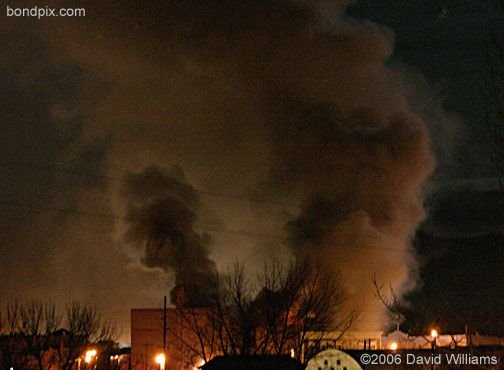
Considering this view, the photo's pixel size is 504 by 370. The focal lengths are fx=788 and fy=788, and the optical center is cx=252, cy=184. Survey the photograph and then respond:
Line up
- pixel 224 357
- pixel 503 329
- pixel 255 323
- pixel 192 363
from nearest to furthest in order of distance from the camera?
pixel 503 329 < pixel 224 357 < pixel 255 323 < pixel 192 363

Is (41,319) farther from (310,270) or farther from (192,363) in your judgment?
(310,270)

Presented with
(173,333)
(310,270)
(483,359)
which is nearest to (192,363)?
(173,333)

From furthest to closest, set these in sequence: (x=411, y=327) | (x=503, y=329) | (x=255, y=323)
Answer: (x=255, y=323) → (x=411, y=327) → (x=503, y=329)

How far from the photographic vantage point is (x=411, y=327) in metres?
7.83

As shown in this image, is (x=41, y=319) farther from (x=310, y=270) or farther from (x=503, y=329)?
(x=503, y=329)

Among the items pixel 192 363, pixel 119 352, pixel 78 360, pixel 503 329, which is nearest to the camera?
pixel 503 329

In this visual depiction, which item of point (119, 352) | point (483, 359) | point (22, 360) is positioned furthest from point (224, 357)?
point (119, 352)

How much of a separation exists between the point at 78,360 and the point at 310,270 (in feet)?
30.8

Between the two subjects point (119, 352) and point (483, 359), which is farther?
point (119, 352)

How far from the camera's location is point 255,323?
26.3m

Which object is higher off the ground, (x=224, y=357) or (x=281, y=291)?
(x=281, y=291)

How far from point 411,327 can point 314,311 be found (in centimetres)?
1997

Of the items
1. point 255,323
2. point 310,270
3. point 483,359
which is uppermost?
point 310,270

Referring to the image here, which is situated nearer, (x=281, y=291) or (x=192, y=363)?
(x=281, y=291)
